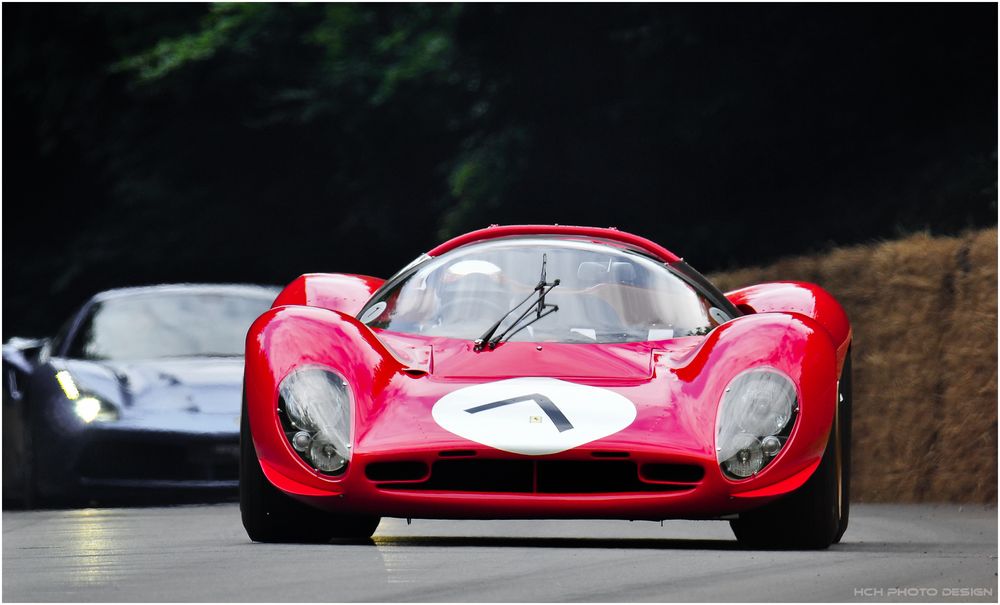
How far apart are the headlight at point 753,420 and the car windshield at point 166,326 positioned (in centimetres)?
525

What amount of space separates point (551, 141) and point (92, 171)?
12.0 meters

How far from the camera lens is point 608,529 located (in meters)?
7.70

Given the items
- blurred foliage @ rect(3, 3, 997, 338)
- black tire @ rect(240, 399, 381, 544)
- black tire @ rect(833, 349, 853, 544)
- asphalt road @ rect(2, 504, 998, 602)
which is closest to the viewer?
asphalt road @ rect(2, 504, 998, 602)

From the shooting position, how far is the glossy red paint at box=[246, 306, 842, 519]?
19.3 ft

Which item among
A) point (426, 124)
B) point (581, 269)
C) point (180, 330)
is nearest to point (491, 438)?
point (581, 269)

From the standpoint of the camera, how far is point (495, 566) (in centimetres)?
583

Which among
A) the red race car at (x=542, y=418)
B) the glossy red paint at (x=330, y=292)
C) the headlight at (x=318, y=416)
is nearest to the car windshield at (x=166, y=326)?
the glossy red paint at (x=330, y=292)

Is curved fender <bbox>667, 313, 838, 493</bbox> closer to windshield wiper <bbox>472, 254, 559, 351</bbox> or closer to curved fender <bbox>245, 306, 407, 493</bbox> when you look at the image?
windshield wiper <bbox>472, 254, 559, 351</bbox>

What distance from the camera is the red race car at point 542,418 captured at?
589 cm

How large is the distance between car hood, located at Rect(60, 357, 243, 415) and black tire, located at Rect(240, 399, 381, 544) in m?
3.40

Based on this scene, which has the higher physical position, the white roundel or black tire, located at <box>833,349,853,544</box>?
the white roundel

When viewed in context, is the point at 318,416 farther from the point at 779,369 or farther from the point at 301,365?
the point at 779,369

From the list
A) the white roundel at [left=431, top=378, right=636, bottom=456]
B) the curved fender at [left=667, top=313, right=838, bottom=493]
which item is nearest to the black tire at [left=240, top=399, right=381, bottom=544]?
the white roundel at [left=431, top=378, right=636, bottom=456]

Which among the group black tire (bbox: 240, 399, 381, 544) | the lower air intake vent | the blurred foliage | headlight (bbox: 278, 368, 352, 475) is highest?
headlight (bbox: 278, 368, 352, 475)
